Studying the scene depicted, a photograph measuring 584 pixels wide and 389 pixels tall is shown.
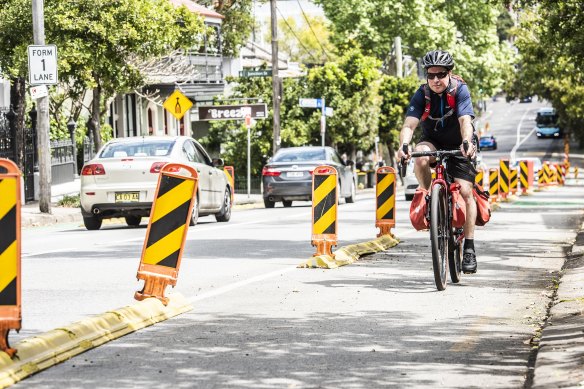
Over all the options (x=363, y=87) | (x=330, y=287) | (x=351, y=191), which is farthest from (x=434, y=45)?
(x=330, y=287)

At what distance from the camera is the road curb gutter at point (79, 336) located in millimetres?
6789

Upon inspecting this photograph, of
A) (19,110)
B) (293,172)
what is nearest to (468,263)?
(293,172)

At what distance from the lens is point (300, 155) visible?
32.0m

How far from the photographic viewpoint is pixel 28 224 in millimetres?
25188

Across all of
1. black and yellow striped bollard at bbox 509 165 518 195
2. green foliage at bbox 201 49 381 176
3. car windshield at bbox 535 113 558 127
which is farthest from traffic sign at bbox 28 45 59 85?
car windshield at bbox 535 113 558 127

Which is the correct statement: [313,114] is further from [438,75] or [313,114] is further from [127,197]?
[438,75]

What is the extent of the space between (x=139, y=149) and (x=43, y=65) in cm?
499

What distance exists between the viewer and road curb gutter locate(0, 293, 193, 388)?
22.3 ft

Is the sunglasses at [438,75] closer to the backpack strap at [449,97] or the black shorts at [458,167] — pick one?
the backpack strap at [449,97]

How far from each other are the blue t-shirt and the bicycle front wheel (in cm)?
50

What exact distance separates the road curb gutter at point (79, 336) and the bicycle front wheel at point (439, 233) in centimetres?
219

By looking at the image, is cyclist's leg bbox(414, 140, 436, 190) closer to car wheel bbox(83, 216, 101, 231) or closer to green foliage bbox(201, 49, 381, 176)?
car wheel bbox(83, 216, 101, 231)

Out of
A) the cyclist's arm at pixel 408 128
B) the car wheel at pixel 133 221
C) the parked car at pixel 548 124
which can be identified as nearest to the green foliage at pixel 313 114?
the car wheel at pixel 133 221

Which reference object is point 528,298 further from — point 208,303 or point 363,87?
point 363,87
